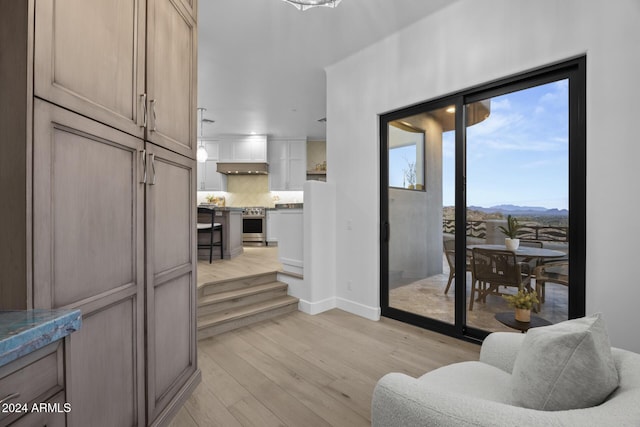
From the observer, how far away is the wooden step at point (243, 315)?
298 cm

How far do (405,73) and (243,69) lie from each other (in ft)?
7.29

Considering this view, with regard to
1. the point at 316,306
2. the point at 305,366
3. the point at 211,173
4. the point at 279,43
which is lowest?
the point at 305,366

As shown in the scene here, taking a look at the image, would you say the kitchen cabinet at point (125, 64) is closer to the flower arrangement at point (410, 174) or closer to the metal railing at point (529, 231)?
the flower arrangement at point (410, 174)

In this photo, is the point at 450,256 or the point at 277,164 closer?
the point at 450,256

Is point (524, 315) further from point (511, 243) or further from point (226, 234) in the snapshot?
point (226, 234)

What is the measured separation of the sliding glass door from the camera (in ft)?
7.30

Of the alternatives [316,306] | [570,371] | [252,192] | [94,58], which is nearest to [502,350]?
[570,371]

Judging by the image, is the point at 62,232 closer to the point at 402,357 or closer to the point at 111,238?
the point at 111,238

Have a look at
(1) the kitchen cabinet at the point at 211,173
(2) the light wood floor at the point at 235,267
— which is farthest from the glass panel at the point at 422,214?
(1) the kitchen cabinet at the point at 211,173

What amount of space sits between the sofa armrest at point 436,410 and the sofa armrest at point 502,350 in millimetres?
674

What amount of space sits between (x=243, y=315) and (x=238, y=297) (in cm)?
25

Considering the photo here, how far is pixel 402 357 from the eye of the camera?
2.52 metres

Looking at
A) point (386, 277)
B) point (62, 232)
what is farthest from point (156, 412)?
point (386, 277)

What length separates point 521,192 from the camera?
2475 millimetres
